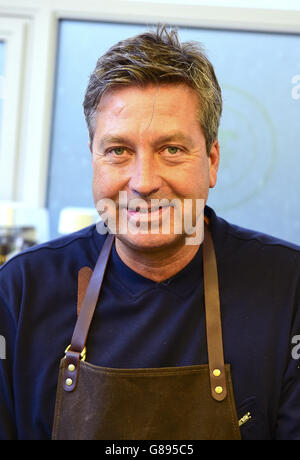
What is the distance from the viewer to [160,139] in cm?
82

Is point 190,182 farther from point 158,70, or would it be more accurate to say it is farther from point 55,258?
point 55,258

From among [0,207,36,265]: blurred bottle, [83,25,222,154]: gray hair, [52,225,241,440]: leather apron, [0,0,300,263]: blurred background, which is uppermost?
[0,0,300,263]: blurred background

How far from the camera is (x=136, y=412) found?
82 centimetres

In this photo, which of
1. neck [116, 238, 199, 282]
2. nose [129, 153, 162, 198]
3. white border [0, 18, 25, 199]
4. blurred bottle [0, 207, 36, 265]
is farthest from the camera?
white border [0, 18, 25, 199]

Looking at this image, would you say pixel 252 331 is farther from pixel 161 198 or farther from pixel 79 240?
pixel 79 240

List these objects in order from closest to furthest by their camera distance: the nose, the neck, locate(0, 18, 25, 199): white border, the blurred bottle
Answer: the nose < the neck < the blurred bottle < locate(0, 18, 25, 199): white border

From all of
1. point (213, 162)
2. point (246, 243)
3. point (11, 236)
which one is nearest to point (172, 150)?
point (213, 162)

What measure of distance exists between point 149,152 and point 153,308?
0.27 m

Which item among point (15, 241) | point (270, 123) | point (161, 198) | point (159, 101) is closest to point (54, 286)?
point (161, 198)

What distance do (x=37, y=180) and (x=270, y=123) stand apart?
0.93 metres

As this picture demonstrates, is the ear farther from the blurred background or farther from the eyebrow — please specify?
the blurred background

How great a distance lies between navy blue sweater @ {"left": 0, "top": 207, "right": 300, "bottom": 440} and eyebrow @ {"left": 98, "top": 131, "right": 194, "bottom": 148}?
22 cm

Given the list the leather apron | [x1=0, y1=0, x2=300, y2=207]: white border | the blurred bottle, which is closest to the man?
the leather apron

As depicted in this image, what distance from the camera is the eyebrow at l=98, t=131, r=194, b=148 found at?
82cm
